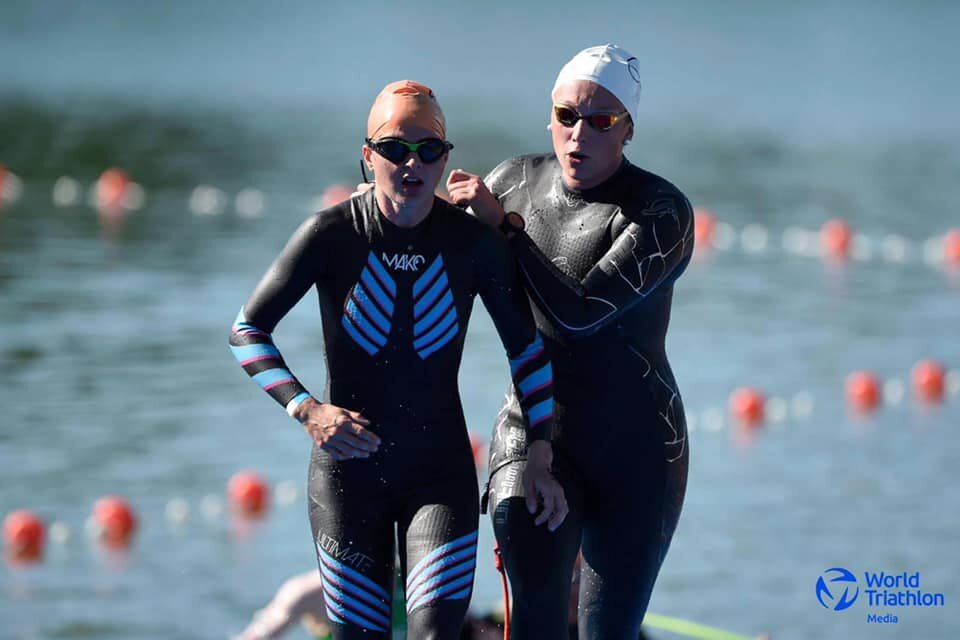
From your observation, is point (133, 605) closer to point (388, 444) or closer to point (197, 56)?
point (388, 444)

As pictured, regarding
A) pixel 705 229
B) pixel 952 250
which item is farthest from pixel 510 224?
pixel 952 250

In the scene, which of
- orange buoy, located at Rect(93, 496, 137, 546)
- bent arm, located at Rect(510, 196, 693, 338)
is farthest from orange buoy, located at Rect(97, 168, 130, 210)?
bent arm, located at Rect(510, 196, 693, 338)

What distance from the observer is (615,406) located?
603cm

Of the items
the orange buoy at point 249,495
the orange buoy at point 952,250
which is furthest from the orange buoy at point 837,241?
the orange buoy at point 249,495

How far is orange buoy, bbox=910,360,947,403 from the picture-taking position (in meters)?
18.6

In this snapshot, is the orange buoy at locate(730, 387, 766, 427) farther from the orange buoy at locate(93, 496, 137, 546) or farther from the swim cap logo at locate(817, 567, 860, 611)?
the orange buoy at locate(93, 496, 137, 546)

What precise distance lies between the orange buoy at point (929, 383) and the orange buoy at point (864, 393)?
22.9 inches

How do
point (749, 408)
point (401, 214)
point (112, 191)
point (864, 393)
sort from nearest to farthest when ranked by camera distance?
point (401, 214)
point (749, 408)
point (864, 393)
point (112, 191)

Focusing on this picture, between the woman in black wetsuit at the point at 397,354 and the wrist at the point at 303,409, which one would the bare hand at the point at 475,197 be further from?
the wrist at the point at 303,409

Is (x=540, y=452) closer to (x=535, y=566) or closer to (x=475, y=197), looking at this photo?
(x=535, y=566)

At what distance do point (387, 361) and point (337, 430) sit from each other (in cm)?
42

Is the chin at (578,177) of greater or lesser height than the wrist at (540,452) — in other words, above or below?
above

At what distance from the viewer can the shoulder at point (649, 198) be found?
597 cm

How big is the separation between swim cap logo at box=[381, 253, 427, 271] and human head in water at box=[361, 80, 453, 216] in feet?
0.47
